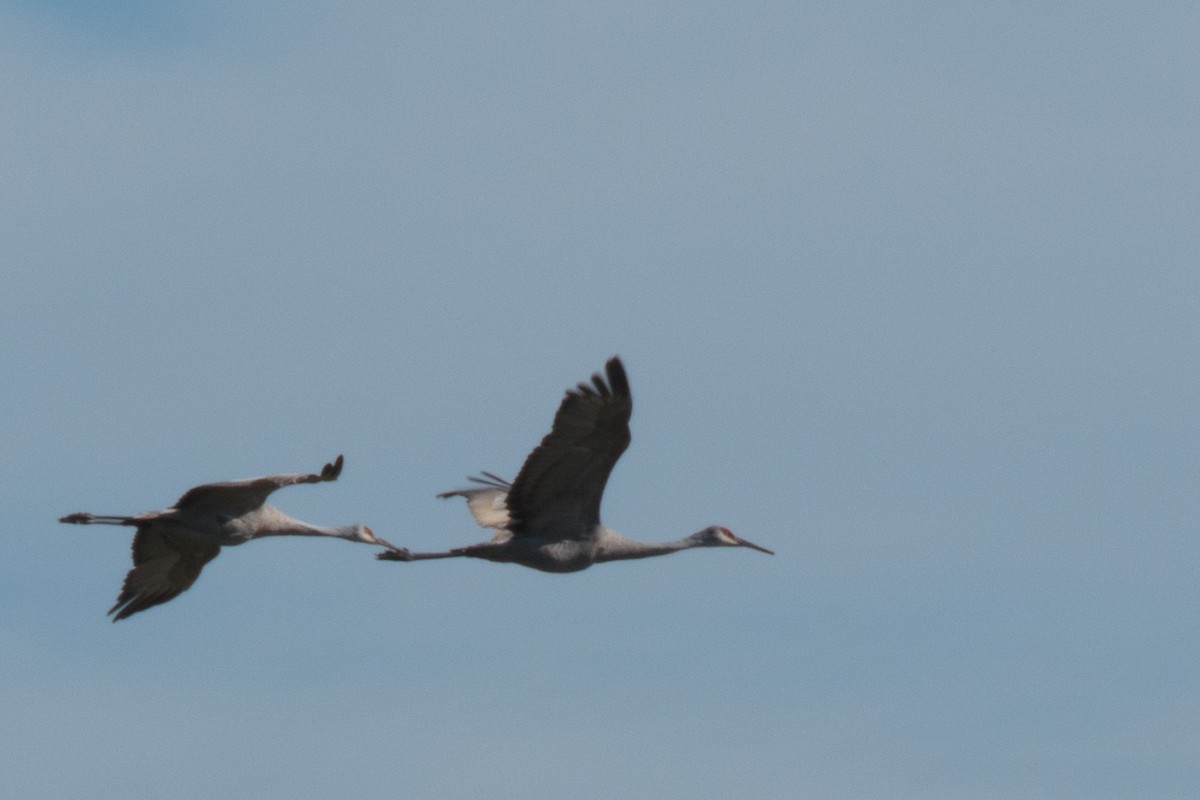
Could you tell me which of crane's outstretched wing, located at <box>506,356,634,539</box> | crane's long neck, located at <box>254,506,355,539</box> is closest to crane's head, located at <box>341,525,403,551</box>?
crane's long neck, located at <box>254,506,355,539</box>

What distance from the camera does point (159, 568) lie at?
2583 centimetres

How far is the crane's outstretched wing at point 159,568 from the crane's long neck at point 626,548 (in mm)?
4081

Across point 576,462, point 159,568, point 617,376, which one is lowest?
point 159,568

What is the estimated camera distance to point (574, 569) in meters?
24.1

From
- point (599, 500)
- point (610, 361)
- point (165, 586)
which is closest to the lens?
point (610, 361)

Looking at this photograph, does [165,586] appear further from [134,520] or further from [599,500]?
[599,500]

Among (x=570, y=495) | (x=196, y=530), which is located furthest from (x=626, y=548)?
(x=196, y=530)

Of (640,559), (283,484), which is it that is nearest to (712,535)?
(640,559)

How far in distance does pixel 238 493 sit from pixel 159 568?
195 centimetres

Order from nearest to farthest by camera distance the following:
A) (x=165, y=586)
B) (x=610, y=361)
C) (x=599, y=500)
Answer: (x=610, y=361), (x=599, y=500), (x=165, y=586)

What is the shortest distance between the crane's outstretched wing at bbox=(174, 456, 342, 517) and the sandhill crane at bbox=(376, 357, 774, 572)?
1106 millimetres

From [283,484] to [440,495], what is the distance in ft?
8.76

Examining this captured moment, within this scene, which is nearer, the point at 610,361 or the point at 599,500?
the point at 610,361

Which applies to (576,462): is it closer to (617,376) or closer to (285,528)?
(617,376)
